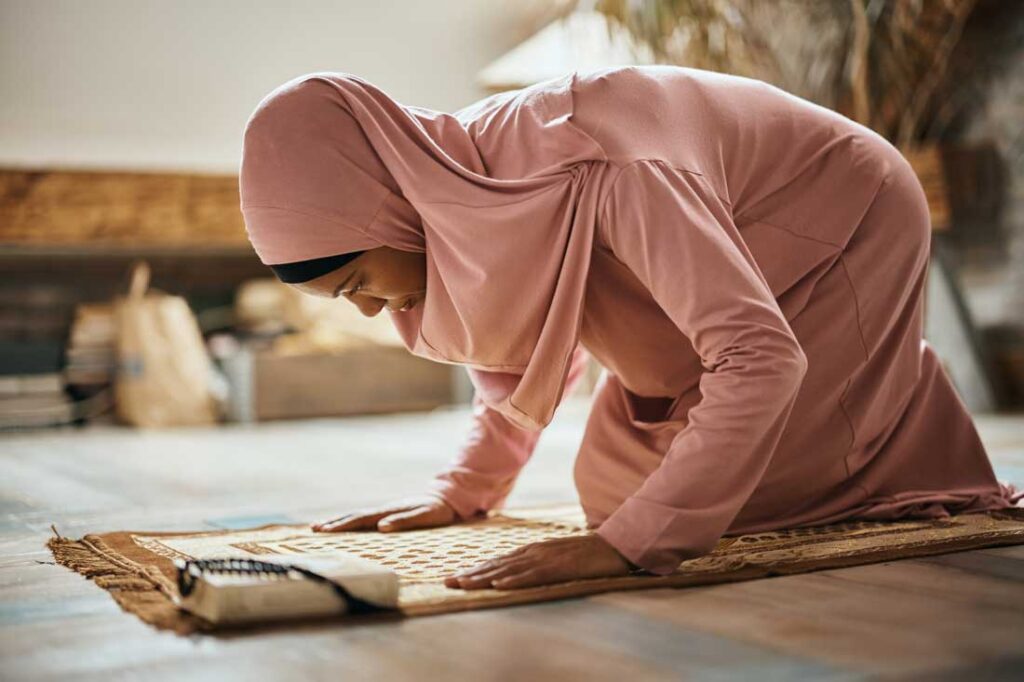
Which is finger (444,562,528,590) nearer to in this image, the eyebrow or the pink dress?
the pink dress

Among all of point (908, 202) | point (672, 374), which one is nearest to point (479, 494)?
point (672, 374)

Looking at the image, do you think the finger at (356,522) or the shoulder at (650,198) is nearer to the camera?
the shoulder at (650,198)

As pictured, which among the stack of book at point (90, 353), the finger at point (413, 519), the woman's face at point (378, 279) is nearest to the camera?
the woman's face at point (378, 279)

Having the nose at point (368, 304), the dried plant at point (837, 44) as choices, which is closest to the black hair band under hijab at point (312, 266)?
the nose at point (368, 304)

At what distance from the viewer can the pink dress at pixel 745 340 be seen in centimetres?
135

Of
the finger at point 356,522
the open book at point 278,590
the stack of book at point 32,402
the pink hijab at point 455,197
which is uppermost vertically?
the pink hijab at point 455,197

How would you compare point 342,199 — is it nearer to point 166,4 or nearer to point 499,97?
point 499,97

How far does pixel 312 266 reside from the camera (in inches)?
62.1

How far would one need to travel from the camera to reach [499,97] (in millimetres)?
1689

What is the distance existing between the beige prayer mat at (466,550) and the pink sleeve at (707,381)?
6 centimetres

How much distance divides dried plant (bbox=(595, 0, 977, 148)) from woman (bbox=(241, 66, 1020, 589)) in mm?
2584

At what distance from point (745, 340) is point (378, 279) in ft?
1.75

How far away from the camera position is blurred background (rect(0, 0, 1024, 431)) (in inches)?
172

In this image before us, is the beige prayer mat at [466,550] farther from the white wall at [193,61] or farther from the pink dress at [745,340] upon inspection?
the white wall at [193,61]
